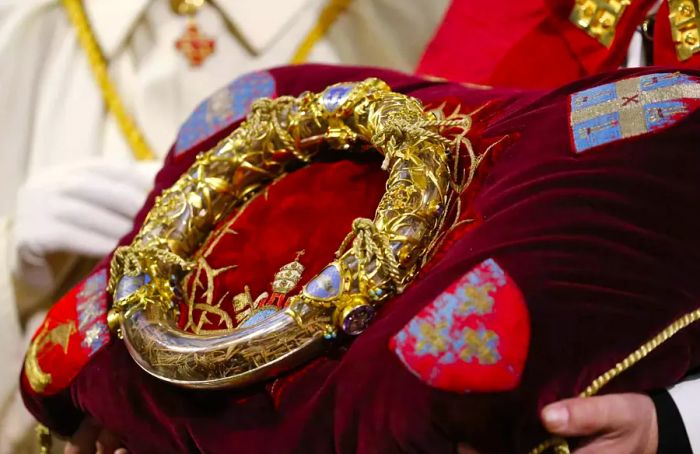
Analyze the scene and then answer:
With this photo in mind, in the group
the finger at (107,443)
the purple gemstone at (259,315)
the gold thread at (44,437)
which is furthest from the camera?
the gold thread at (44,437)

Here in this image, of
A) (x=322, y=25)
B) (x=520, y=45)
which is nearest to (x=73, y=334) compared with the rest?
(x=520, y=45)

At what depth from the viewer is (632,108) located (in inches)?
30.7

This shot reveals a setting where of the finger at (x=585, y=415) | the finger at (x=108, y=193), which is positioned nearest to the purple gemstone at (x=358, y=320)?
the finger at (x=585, y=415)

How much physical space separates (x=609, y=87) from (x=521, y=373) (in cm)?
26

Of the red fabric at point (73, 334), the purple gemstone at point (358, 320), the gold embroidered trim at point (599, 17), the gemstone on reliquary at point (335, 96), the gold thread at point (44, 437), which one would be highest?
the gemstone on reliquary at point (335, 96)

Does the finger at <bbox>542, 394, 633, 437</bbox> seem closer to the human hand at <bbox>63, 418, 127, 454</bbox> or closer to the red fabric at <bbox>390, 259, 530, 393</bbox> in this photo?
the red fabric at <bbox>390, 259, 530, 393</bbox>

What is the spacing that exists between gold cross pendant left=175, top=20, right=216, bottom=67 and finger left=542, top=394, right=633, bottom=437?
39.6 inches

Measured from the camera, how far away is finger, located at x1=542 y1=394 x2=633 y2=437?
68 cm

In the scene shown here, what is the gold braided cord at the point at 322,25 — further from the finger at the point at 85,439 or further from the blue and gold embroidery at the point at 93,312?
the finger at the point at 85,439

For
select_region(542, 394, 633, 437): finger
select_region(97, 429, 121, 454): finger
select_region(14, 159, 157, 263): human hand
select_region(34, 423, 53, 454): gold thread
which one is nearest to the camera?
select_region(542, 394, 633, 437): finger

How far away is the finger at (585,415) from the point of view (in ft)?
2.24

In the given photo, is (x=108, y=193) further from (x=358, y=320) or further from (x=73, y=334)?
(x=358, y=320)

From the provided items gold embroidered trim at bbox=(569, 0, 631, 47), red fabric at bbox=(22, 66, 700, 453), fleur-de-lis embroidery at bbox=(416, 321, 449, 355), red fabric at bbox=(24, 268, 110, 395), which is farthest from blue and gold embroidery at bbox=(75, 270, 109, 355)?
gold embroidered trim at bbox=(569, 0, 631, 47)

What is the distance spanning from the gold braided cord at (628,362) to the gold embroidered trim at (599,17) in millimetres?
442
